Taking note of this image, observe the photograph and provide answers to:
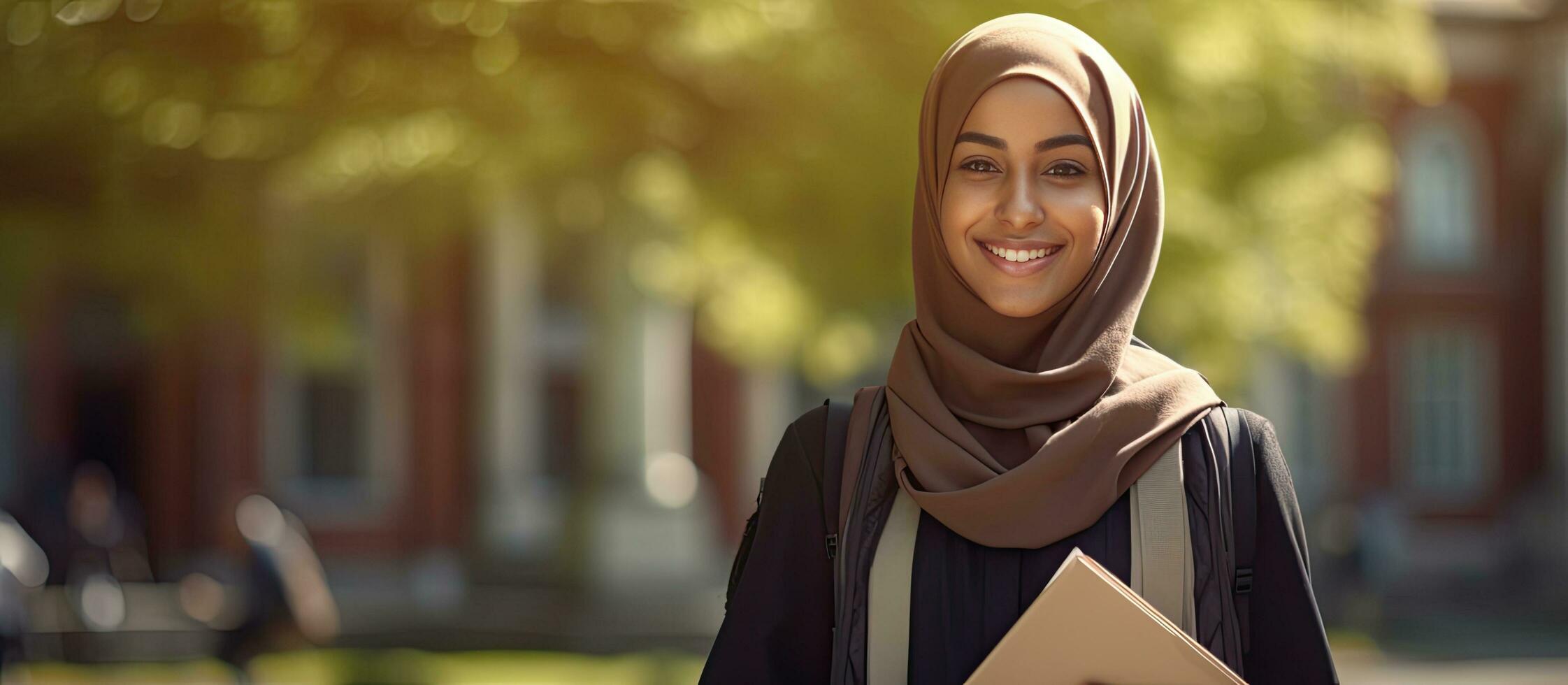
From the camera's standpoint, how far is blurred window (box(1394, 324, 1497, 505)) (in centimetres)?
2175

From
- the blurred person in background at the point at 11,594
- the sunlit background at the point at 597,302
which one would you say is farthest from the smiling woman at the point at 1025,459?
the blurred person in background at the point at 11,594

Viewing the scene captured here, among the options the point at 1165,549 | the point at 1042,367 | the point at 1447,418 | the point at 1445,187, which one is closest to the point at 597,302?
the point at 1445,187

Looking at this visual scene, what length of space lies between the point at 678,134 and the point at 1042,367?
5608 mm

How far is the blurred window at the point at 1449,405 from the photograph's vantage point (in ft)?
71.4

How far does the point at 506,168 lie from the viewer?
Result: 25.1 feet

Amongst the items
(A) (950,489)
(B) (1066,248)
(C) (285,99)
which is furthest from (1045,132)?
(C) (285,99)

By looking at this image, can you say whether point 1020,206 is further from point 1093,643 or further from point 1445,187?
point 1445,187

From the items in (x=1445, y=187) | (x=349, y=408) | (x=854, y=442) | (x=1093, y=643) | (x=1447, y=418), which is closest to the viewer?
(x=1093, y=643)

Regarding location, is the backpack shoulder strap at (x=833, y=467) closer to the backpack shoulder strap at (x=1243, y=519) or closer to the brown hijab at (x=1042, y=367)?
the brown hijab at (x=1042, y=367)

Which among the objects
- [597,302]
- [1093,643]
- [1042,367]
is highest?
[597,302]

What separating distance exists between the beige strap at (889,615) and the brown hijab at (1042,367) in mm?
83

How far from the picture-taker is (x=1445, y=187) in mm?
21625

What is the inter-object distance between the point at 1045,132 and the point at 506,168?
5922 millimetres

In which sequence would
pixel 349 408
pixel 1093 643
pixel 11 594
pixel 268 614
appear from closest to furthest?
1. pixel 1093 643
2. pixel 11 594
3. pixel 268 614
4. pixel 349 408
